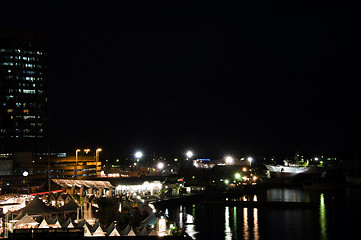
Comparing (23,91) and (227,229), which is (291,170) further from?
(227,229)

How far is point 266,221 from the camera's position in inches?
1127

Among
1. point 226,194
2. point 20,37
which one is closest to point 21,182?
point 226,194

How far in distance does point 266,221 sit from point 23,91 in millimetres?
55831

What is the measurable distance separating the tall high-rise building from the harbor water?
45.2m

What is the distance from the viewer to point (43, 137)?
7456 cm

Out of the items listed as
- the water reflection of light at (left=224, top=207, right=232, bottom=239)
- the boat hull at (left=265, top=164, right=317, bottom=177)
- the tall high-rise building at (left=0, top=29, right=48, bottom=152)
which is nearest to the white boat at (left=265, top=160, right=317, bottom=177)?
the boat hull at (left=265, top=164, right=317, bottom=177)

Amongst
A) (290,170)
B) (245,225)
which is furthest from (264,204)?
(290,170)

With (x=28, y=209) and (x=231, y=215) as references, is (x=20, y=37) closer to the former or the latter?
(x=231, y=215)

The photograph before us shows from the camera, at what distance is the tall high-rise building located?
72.1 metres

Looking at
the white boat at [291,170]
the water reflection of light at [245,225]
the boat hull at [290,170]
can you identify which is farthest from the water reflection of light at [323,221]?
the white boat at [291,170]

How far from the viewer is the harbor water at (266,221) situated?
24177mm

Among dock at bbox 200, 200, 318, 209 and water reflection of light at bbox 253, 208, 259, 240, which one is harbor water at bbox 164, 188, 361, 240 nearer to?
water reflection of light at bbox 253, 208, 259, 240

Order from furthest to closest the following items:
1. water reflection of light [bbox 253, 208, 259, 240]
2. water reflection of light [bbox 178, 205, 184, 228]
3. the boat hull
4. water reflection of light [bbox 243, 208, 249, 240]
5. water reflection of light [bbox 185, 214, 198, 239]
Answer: the boat hull < water reflection of light [bbox 178, 205, 184, 228] < water reflection of light [bbox 185, 214, 198, 239] < water reflection of light [bbox 253, 208, 259, 240] < water reflection of light [bbox 243, 208, 249, 240]

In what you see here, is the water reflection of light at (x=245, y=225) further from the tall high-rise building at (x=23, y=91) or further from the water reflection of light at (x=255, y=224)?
the tall high-rise building at (x=23, y=91)
